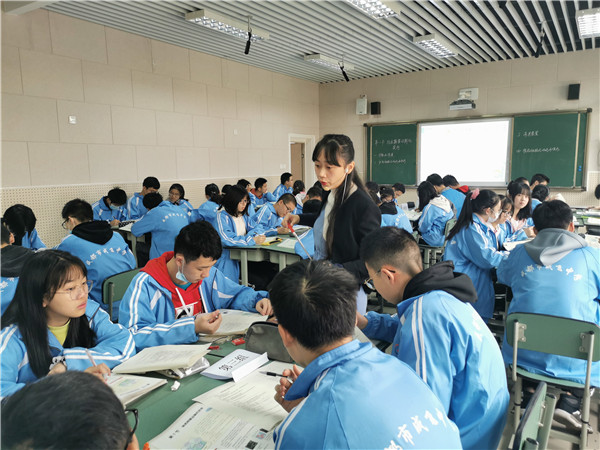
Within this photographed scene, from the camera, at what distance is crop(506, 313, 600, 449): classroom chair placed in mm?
1716

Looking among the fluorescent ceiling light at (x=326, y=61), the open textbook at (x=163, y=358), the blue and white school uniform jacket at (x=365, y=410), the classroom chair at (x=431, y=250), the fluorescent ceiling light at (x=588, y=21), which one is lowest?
the classroom chair at (x=431, y=250)

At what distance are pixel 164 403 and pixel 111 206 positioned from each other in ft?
16.6

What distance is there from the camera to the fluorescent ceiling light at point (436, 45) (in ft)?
19.1

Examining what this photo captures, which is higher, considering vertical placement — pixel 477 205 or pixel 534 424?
pixel 477 205

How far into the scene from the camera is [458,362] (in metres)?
1.16

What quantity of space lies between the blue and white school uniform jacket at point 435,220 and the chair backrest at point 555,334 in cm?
307

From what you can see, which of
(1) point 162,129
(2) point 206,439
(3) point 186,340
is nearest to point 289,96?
(1) point 162,129

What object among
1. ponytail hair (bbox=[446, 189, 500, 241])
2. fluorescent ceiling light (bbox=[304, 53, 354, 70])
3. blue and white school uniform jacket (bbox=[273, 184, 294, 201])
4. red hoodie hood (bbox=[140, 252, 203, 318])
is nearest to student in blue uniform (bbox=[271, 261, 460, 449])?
red hoodie hood (bbox=[140, 252, 203, 318])

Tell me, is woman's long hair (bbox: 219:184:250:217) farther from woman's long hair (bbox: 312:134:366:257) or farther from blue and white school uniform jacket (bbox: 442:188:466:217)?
blue and white school uniform jacket (bbox: 442:188:466:217)

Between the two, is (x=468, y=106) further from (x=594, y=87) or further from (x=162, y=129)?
(x=162, y=129)

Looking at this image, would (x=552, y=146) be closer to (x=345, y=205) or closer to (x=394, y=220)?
(x=394, y=220)

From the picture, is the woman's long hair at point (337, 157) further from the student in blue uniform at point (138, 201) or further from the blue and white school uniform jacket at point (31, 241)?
the student in blue uniform at point (138, 201)

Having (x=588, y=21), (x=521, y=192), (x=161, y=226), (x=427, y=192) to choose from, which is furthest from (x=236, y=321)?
(x=588, y=21)

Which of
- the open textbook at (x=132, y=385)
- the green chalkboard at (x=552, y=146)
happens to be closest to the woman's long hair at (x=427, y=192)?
the green chalkboard at (x=552, y=146)
